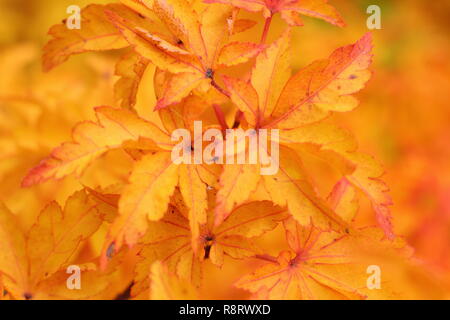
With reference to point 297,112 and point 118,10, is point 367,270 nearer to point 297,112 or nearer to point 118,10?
point 297,112

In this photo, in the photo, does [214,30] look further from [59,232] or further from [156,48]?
[59,232]

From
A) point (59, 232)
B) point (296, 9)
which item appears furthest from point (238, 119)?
point (59, 232)

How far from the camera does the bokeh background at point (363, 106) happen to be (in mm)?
1245

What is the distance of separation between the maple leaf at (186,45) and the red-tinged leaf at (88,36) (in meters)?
0.07

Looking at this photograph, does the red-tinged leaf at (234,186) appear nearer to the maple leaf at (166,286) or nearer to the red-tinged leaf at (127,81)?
the maple leaf at (166,286)

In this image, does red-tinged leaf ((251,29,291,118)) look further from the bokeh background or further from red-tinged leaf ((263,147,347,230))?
the bokeh background

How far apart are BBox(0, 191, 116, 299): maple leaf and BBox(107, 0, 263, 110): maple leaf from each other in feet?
0.71

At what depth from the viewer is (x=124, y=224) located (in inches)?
23.8

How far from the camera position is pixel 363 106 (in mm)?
1950

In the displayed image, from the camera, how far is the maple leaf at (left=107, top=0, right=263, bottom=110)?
674 millimetres

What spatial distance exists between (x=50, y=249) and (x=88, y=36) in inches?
12.6

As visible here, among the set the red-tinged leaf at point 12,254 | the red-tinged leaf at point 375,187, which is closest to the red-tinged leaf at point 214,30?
the red-tinged leaf at point 375,187
